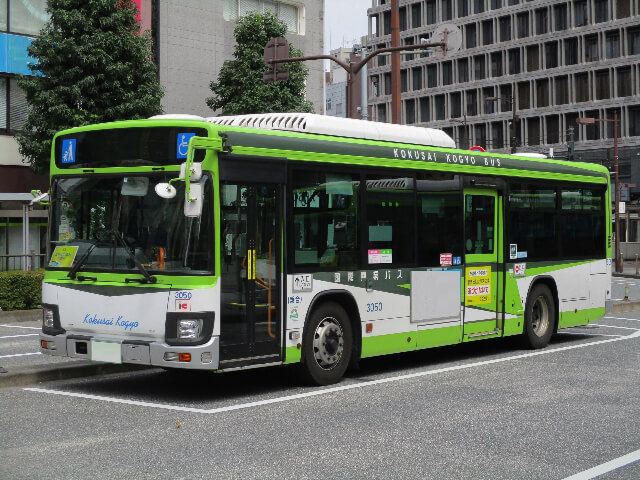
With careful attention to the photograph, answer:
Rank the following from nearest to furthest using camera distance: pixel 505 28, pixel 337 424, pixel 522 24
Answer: pixel 337 424
pixel 522 24
pixel 505 28

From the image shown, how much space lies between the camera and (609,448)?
7613 millimetres

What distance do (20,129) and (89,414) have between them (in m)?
25.0

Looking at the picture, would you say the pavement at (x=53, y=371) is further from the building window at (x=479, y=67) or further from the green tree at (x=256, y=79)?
the building window at (x=479, y=67)

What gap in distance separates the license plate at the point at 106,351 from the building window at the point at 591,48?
74204mm

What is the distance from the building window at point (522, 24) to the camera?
83.9 m

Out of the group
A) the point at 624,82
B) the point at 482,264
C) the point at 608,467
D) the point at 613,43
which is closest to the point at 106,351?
the point at 608,467

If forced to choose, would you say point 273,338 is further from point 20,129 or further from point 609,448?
point 20,129

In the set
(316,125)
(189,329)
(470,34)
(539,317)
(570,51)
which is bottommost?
(539,317)

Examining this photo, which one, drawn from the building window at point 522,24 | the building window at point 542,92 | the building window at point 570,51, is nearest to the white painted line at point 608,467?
the building window at point 570,51

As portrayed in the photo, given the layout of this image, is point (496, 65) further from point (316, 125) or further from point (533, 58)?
point (316, 125)

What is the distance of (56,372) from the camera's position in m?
11.0

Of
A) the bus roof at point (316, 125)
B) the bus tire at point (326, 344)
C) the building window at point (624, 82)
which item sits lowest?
the bus tire at point (326, 344)

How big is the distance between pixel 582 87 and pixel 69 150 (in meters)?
73.8

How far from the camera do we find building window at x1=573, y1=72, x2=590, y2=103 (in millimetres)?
78875
